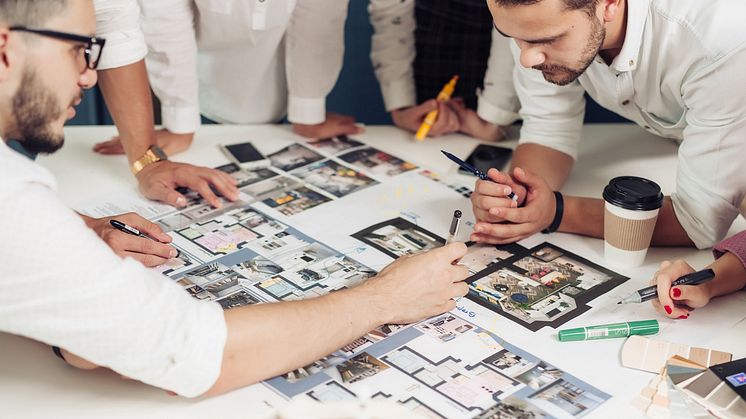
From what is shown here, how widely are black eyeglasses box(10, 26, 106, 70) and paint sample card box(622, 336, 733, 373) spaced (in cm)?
83

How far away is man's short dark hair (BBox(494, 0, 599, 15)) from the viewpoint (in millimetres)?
1329

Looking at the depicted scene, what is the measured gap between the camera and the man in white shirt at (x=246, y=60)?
1739 mm

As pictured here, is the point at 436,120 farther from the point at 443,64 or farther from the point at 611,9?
the point at 611,9

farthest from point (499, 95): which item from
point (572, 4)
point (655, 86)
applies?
point (572, 4)

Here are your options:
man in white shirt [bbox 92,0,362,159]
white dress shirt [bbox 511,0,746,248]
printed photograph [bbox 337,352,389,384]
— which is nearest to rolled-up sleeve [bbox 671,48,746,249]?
white dress shirt [bbox 511,0,746,248]

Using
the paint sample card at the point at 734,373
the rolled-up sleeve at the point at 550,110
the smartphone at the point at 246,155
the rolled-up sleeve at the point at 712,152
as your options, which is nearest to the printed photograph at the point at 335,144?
the smartphone at the point at 246,155

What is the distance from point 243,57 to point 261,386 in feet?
3.16

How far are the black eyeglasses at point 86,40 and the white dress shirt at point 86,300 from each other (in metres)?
0.16

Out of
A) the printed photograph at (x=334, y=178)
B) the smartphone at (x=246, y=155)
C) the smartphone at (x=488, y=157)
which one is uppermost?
the smartphone at (x=488, y=157)

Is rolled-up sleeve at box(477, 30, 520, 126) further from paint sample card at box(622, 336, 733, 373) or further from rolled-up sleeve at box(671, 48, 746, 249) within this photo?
paint sample card at box(622, 336, 733, 373)

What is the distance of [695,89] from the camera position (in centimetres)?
139

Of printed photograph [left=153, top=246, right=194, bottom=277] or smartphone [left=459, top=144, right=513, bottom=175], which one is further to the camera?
smartphone [left=459, top=144, right=513, bottom=175]

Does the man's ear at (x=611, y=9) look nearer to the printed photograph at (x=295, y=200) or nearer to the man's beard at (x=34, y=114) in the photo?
the printed photograph at (x=295, y=200)

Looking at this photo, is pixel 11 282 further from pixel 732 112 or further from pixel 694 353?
pixel 732 112
